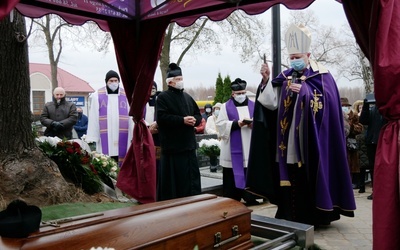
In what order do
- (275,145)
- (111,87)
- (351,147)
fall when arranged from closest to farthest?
1. (275,145)
2. (111,87)
3. (351,147)

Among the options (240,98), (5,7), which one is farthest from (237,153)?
(5,7)

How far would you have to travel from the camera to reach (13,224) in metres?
2.14

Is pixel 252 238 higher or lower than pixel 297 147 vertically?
lower

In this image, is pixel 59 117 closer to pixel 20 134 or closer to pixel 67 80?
pixel 20 134

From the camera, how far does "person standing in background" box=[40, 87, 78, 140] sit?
7090 mm

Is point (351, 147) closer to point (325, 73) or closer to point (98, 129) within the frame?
point (325, 73)

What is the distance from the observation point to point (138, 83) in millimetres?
5129

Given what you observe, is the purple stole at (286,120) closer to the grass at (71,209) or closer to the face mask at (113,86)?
the grass at (71,209)

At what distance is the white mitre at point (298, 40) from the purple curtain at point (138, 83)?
1521 millimetres

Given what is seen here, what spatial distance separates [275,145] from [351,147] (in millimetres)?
3742

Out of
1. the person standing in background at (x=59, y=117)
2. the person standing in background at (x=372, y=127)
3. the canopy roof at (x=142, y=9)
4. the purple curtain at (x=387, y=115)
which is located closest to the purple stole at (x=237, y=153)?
the canopy roof at (x=142, y=9)

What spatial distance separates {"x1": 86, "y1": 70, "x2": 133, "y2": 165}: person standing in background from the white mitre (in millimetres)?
2718

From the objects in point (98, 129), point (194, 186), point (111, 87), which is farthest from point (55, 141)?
point (194, 186)

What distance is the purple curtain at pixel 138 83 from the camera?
17.0 feet
